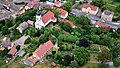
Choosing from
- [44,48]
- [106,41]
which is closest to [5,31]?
[44,48]

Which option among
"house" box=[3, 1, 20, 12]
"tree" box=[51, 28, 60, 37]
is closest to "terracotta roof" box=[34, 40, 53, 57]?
"tree" box=[51, 28, 60, 37]

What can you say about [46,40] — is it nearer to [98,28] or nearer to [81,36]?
[81,36]

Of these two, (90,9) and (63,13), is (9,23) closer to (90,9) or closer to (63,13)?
(63,13)

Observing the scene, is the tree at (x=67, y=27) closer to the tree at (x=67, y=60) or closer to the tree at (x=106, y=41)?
the tree at (x=106, y=41)

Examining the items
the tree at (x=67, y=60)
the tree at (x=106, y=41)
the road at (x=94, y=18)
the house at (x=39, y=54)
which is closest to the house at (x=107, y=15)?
the road at (x=94, y=18)

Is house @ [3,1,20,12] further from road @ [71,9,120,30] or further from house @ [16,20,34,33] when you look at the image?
road @ [71,9,120,30]
